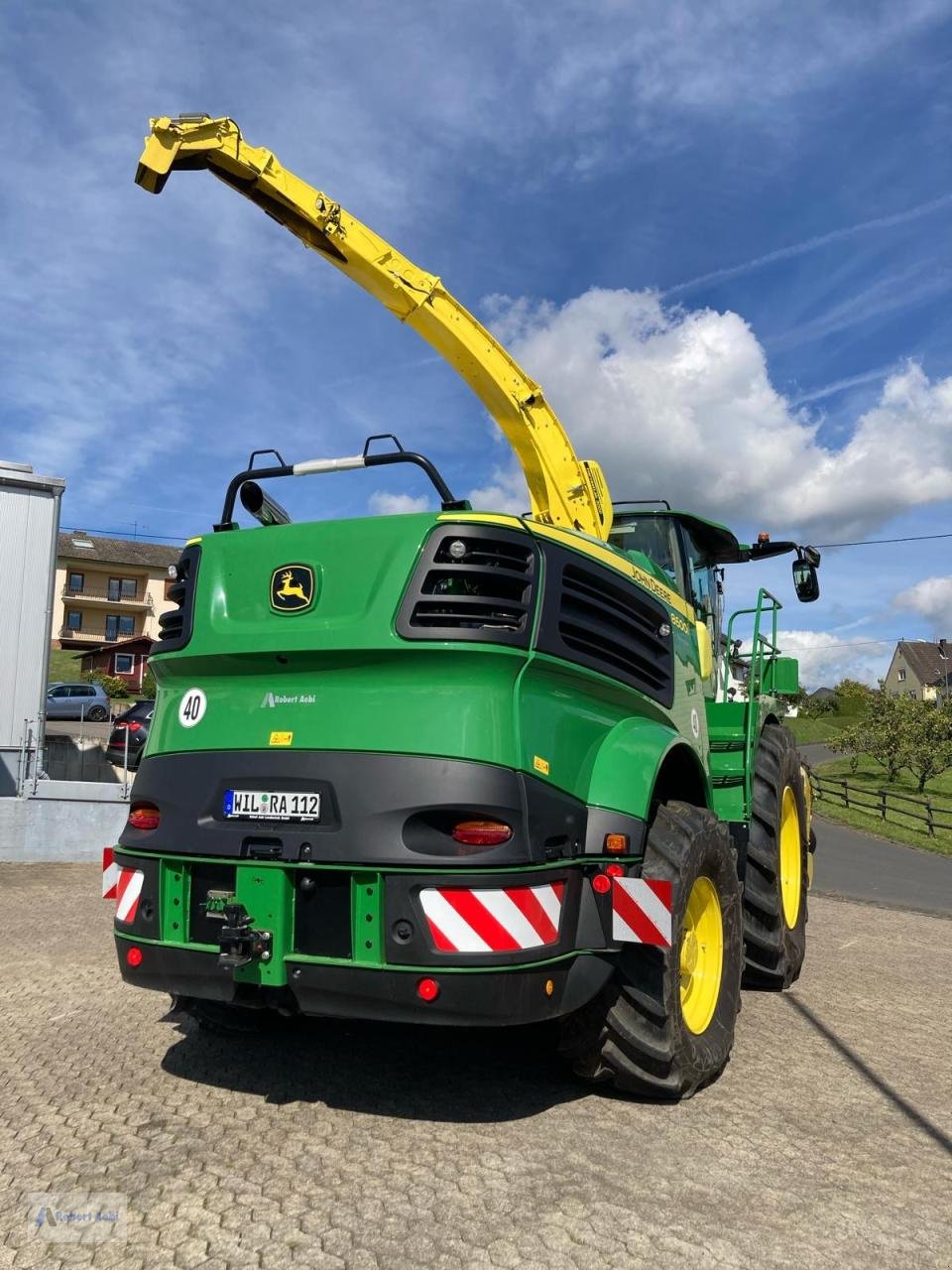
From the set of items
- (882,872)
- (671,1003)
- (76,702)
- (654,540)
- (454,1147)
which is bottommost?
(882,872)

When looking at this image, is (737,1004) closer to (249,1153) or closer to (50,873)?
(249,1153)

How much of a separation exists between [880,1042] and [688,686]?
2082mm

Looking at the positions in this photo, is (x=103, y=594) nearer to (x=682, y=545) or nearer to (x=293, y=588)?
(x=682, y=545)

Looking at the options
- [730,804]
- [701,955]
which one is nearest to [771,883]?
[730,804]

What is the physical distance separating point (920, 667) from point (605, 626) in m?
97.1

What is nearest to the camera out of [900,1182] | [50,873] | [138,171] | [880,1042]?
[900,1182]

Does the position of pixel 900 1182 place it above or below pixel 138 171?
below

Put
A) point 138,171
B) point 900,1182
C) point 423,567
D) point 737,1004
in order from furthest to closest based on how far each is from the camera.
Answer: point 138,171 < point 737,1004 < point 423,567 < point 900,1182

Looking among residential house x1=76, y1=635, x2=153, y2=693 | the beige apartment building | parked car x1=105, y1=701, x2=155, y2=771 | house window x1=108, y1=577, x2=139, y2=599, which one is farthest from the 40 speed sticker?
house window x1=108, y1=577, x2=139, y2=599

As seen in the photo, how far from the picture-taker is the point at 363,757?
11.7 ft

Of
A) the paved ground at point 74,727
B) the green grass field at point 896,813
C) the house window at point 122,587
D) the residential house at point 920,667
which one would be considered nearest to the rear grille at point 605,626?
the green grass field at point 896,813

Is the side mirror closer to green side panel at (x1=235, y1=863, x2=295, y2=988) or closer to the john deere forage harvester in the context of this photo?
the john deere forage harvester

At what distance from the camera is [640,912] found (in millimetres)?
3760

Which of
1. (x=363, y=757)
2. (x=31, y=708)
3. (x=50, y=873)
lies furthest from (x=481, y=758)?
(x=31, y=708)
